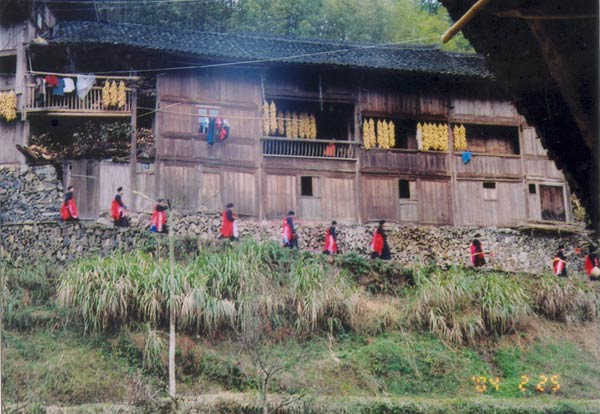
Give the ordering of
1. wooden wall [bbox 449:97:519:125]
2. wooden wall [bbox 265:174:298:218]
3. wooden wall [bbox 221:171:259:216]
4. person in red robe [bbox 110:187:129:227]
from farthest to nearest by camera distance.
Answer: wooden wall [bbox 449:97:519:125], wooden wall [bbox 265:174:298:218], wooden wall [bbox 221:171:259:216], person in red robe [bbox 110:187:129:227]

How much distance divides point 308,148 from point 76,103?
22.6 ft

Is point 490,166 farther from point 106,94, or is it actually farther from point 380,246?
point 106,94

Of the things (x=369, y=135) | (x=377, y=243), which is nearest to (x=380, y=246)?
(x=377, y=243)

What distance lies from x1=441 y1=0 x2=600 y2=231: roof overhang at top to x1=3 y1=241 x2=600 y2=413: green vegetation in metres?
10.9

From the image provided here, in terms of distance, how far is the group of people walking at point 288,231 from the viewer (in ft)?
65.2

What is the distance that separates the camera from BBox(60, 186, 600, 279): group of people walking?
19859 mm

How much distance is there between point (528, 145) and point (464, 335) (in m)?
9.65

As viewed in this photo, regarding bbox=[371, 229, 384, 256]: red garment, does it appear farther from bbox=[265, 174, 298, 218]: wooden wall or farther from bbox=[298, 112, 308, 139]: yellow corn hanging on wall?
bbox=[298, 112, 308, 139]: yellow corn hanging on wall

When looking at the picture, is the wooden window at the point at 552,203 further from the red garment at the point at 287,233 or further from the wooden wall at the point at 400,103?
the red garment at the point at 287,233

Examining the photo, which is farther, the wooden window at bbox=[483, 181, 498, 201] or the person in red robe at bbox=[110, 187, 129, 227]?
the wooden window at bbox=[483, 181, 498, 201]

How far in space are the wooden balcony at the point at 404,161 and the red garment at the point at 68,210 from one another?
8.72 meters

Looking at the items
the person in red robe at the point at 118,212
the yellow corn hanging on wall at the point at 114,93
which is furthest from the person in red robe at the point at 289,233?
the yellow corn hanging on wall at the point at 114,93

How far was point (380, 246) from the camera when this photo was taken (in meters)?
21.7

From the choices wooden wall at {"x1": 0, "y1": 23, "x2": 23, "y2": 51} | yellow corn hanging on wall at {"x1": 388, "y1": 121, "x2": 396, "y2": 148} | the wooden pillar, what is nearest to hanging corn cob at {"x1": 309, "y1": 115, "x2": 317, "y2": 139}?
yellow corn hanging on wall at {"x1": 388, "y1": 121, "x2": 396, "y2": 148}
